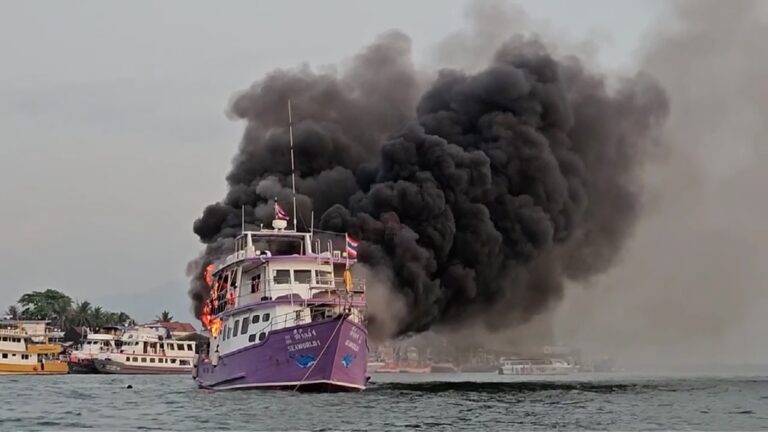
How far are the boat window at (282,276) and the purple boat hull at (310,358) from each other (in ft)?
16.6

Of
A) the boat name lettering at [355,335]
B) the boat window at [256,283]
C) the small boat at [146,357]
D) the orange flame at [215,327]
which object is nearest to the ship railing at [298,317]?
the boat name lettering at [355,335]

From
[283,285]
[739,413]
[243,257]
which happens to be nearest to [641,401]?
[739,413]

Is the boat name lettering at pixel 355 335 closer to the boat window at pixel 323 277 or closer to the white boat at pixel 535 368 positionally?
the boat window at pixel 323 277

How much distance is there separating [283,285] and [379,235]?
636 inches

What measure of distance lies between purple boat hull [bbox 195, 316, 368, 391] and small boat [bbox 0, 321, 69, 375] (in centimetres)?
7649

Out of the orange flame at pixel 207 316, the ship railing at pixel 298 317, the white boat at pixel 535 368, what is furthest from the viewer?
the white boat at pixel 535 368

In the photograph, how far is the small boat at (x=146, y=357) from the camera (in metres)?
128

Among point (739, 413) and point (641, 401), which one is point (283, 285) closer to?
point (641, 401)

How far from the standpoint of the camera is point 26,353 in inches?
4599

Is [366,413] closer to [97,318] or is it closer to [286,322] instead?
[286,322]

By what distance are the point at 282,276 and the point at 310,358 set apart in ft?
26.3

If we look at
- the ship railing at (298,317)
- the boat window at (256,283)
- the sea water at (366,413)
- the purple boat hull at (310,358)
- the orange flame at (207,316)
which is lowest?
the sea water at (366,413)

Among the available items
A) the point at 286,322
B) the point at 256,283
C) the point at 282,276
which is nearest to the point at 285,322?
the point at 286,322

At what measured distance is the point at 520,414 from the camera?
39438 millimetres
